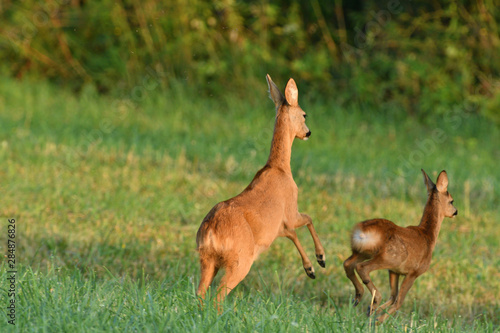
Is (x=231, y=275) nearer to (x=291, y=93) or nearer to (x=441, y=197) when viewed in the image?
(x=291, y=93)

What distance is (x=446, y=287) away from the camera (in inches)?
258

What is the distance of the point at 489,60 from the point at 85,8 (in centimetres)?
835

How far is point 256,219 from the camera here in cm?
457

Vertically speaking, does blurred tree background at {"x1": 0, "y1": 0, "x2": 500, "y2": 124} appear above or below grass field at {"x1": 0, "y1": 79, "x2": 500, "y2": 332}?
above

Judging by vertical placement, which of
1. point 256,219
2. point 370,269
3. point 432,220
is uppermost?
point 432,220

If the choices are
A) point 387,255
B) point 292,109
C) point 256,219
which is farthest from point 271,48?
point 256,219

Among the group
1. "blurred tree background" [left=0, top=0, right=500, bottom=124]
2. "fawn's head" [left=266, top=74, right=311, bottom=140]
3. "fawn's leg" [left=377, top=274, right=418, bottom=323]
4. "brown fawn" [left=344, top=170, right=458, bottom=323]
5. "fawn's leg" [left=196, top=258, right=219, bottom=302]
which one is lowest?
"fawn's leg" [left=196, top=258, right=219, bottom=302]

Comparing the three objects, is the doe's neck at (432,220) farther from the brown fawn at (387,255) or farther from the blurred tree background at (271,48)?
the blurred tree background at (271,48)

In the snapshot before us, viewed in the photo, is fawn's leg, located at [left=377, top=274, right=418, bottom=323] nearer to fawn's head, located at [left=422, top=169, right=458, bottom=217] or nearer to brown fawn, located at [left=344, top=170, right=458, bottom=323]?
brown fawn, located at [left=344, top=170, right=458, bottom=323]

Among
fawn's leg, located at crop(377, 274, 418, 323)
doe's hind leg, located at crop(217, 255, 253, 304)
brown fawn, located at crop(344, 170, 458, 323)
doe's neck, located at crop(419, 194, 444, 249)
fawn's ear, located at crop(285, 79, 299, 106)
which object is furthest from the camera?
doe's neck, located at crop(419, 194, 444, 249)

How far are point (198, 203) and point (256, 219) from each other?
389cm

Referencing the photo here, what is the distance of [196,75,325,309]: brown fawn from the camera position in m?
4.43

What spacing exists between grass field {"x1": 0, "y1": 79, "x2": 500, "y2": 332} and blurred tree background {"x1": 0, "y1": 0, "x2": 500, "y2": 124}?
0.61 m

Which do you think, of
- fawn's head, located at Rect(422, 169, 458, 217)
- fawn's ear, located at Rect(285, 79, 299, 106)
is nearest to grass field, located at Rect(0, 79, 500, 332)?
fawn's head, located at Rect(422, 169, 458, 217)
